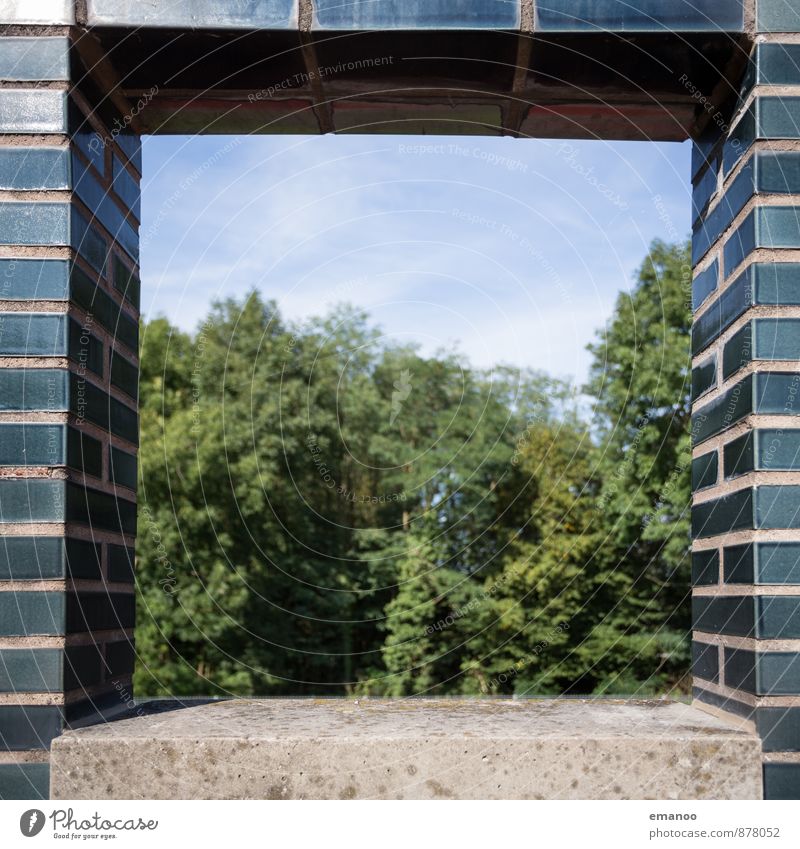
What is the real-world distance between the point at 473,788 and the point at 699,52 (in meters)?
1.75

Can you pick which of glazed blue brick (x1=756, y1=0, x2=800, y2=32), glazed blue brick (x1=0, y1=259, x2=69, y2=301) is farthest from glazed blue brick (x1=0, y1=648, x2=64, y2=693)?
glazed blue brick (x1=756, y1=0, x2=800, y2=32)

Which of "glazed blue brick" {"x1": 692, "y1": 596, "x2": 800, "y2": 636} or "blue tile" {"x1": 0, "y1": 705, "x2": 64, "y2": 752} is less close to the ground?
"glazed blue brick" {"x1": 692, "y1": 596, "x2": 800, "y2": 636}

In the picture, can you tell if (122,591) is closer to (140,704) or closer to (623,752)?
(140,704)

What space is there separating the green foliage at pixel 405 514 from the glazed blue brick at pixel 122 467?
15425mm

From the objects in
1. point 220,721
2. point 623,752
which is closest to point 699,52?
point 623,752

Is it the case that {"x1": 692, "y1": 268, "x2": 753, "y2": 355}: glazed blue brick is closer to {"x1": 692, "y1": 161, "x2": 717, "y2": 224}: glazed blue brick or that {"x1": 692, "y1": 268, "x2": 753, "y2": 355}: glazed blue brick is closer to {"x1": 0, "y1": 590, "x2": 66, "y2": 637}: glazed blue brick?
{"x1": 692, "y1": 161, "x2": 717, "y2": 224}: glazed blue brick

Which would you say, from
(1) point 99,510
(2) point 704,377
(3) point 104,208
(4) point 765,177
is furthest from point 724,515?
(3) point 104,208

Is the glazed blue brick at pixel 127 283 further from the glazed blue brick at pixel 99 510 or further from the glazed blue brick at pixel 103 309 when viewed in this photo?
the glazed blue brick at pixel 99 510

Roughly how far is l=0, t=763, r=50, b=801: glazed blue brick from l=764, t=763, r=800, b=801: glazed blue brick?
156 centimetres

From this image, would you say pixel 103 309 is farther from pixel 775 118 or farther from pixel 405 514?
pixel 405 514

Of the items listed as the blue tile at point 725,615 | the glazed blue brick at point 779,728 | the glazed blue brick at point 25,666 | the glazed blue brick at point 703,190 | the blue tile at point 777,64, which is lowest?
the glazed blue brick at point 779,728

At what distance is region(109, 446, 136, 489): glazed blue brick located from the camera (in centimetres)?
236

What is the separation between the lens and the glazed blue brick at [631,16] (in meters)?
2.08

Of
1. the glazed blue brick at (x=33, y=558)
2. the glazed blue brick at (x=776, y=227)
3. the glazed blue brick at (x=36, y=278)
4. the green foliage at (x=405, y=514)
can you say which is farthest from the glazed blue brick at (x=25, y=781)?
the green foliage at (x=405, y=514)
